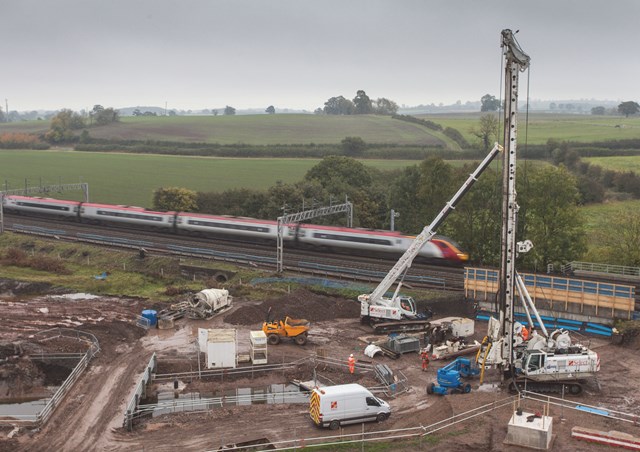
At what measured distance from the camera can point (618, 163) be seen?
4734 inches

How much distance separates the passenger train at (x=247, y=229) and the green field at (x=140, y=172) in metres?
26.1

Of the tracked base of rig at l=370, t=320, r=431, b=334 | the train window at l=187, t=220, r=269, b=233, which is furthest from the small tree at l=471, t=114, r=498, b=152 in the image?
the tracked base of rig at l=370, t=320, r=431, b=334

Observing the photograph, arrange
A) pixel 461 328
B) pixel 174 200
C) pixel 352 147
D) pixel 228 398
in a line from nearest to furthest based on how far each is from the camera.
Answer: pixel 228 398 < pixel 461 328 < pixel 174 200 < pixel 352 147

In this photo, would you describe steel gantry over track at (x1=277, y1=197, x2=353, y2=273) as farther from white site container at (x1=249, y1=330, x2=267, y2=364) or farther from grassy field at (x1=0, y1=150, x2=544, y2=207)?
grassy field at (x1=0, y1=150, x2=544, y2=207)

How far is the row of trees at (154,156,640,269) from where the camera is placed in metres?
58.3

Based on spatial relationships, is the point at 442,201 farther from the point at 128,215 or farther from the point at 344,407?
the point at 344,407

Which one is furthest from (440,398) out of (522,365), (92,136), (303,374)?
(92,136)

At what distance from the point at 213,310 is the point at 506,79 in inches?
1003

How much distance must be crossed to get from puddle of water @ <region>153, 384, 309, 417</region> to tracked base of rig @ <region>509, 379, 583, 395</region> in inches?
416

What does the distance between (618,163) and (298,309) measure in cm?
9351

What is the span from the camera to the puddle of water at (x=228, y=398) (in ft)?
104

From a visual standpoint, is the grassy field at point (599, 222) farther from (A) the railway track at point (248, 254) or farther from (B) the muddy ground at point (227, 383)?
(B) the muddy ground at point (227, 383)

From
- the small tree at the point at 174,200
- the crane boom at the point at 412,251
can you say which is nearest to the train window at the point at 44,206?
the small tree at the point at 174,200

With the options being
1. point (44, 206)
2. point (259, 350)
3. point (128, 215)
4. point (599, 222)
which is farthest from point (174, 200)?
point (259, 350)
